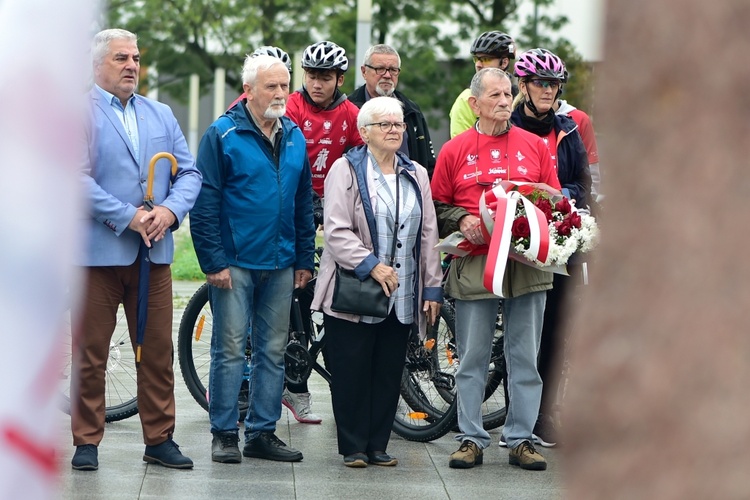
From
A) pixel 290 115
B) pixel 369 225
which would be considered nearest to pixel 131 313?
pixel 369 225

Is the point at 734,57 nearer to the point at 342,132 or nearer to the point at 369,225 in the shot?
the point at 369,225

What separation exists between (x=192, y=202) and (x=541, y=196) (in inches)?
70.5

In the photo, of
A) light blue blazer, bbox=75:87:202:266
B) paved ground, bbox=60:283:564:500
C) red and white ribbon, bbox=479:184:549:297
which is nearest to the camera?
light blue blazer, bbox=75:87:202:266

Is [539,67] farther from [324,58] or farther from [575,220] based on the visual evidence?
[324,58]

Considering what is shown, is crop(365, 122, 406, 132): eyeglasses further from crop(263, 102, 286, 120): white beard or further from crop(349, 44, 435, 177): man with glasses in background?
crop(349, 44, 435, 177): man with glasses in background

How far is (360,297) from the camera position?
654cm

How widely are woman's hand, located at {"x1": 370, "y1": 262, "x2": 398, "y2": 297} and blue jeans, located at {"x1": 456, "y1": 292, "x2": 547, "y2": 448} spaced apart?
49 cm

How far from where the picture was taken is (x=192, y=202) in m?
6.34

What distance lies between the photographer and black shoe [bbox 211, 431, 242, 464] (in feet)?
22.2

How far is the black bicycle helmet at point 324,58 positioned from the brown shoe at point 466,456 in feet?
Result: 7.53

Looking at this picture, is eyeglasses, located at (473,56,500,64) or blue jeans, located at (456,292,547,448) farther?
eyeglasses, located at (473,56,500,64)

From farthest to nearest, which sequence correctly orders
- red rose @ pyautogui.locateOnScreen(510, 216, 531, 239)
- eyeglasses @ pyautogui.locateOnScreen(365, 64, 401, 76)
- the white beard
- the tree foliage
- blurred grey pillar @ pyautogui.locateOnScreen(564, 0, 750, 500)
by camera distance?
the tree foliage < eyeglasses @ pyautogui.locateOnScreen(365, 64, 401, 76) < the white beard < red rose @ pyautogui.locateOnScreen(510, 216, 531, 239) < blurred grey pillar @ pyautogui.locateOnScreen(564, 0, 750, 500)

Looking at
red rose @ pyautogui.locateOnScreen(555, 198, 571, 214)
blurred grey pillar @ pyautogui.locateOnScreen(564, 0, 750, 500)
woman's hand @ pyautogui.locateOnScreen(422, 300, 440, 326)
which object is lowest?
woman's hand @ pyautogui.locateOnScreen(422, 300, 440, 326)

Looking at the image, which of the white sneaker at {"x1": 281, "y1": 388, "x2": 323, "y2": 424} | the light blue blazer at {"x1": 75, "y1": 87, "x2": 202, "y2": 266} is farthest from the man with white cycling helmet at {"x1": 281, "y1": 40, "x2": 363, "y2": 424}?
the light blue blazer at {"x1": 75, "y1": 87, "x2": 202, "y2": 266}
